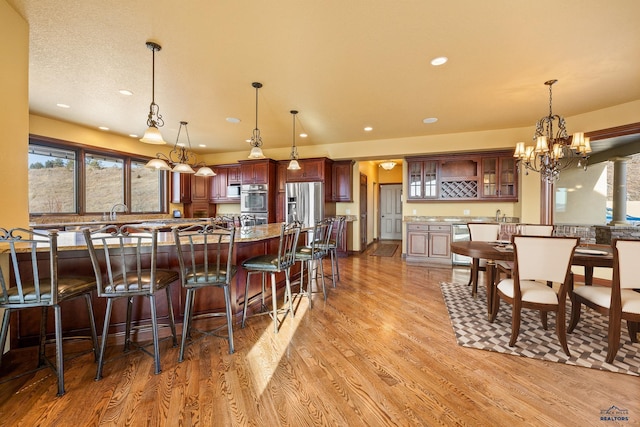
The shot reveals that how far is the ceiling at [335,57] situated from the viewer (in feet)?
6.66

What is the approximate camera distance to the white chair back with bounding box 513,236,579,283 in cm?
208

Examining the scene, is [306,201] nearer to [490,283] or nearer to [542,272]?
[490,283]

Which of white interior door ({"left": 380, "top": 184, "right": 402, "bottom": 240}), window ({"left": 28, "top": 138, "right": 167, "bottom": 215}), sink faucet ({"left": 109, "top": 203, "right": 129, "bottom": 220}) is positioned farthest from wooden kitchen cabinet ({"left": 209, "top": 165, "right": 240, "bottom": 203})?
white interior door ({"left": 380, "top": 184, "right": 402, "bottom": 240})

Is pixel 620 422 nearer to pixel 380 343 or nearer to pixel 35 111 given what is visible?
pixel 380 343

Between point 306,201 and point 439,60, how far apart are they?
12.7 ft

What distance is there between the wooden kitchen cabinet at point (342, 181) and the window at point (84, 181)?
4.41 metres

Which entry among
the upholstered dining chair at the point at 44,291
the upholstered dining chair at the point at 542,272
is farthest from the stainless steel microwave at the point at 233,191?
the upholstered dining chair at the point at 542,272

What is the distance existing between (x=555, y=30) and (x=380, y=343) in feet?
9.84

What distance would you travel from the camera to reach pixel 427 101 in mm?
3729

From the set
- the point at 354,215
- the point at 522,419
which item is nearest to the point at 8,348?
the point at 522,419

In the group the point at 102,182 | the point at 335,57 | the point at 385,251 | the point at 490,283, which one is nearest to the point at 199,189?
the point at 102,182

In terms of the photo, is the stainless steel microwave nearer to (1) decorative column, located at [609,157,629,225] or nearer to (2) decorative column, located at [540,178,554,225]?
(2) decorative column, located at [540,178,554,225]

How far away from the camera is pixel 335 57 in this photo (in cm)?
265

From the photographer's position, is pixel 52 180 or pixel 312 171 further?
pixel 312 171
